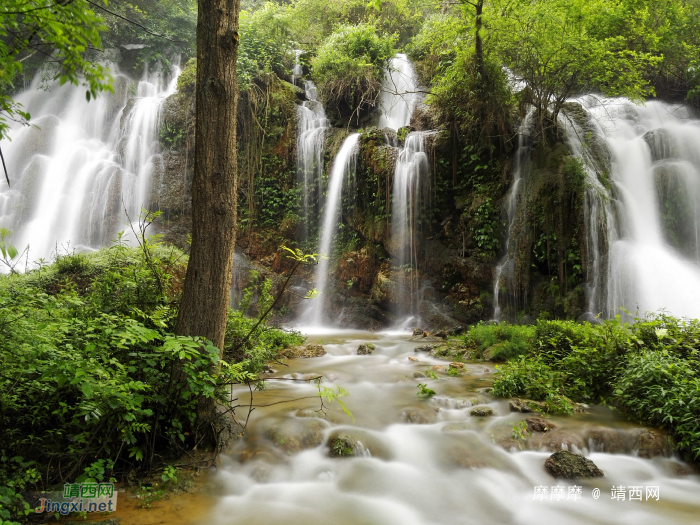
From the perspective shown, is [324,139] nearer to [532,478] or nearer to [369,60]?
[369,60]

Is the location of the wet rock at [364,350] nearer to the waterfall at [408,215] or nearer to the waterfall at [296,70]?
the waterfall at [408,215]

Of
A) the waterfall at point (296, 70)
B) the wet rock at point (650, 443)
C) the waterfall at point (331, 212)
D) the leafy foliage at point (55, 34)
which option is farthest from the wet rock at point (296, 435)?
the waterfall at point (296, 70)

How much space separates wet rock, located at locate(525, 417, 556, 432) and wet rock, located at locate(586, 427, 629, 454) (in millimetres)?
377

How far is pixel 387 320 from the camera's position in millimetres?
12805

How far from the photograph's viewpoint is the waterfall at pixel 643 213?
30.2ft

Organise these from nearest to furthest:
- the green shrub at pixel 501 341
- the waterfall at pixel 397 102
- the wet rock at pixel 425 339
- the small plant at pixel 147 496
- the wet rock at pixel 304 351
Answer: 1. the small plant at pixel 147 496
2. the green shrub at pixel 501 341
3. the wet rock at pixel 304 351
4. the wet rock at pixel 425 339
5. the waterfall at pixel 397 102

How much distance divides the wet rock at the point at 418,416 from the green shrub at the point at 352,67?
12861 mm

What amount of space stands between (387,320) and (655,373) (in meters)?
8.54

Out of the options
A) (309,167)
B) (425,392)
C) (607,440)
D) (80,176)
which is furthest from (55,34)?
(80,176)

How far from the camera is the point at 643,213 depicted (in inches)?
420

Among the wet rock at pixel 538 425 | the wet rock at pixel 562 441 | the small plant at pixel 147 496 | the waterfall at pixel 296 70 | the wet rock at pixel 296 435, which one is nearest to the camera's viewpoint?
the small plant at pixel 147 496

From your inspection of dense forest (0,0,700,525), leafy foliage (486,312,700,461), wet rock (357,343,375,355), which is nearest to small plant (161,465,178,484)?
dense forest (0,0,700,525)

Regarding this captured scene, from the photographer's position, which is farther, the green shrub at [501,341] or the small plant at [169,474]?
the green shrub at [501,341]

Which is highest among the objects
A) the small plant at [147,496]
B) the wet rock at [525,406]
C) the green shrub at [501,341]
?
the green shrub at [501,341]
